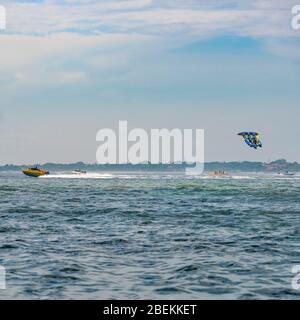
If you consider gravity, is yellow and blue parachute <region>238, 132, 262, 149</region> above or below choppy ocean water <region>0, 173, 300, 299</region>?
above

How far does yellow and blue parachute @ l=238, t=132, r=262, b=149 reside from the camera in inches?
3871

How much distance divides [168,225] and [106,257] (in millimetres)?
12436

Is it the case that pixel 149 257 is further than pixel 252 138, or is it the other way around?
pixel 252 138

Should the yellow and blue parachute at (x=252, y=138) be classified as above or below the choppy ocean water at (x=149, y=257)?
above

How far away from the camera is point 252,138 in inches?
3981

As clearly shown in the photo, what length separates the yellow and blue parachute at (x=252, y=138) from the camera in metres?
98.3

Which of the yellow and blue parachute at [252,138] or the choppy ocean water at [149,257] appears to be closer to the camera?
the choppy ocean water at [149,257]

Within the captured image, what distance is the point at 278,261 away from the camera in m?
20.6

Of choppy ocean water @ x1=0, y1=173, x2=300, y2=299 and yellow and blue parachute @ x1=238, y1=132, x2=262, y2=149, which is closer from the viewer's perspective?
choppy ocean water @ x1=0, y1=173, x2=300, y2=299
